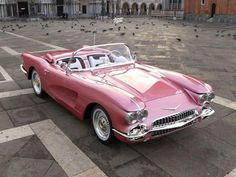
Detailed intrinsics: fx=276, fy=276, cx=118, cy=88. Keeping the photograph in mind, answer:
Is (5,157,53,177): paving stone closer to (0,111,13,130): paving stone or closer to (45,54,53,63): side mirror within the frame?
(0,111,13,130): paving stone

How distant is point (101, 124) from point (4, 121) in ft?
6.65

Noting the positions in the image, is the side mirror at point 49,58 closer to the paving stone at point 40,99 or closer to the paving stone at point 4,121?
the paving stone at point 40,99

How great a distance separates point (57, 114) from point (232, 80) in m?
5.14

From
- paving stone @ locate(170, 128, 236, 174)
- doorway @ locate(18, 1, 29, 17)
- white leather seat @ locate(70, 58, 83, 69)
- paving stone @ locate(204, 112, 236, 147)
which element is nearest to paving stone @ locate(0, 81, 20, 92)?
white leather seat @ locate(70, 58, 83, 69)

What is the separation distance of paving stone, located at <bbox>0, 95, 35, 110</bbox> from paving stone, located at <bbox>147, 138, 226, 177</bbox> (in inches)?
126

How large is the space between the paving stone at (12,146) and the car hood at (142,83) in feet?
5.20

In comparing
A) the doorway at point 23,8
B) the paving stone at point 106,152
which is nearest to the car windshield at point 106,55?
the paving stone at point 106,152

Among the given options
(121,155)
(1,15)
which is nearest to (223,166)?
(121,155)

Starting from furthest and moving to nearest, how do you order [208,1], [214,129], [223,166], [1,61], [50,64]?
1. [208,1]
2. [1,61]
3. [50,64]
4. [214,129]
5. [223,166]

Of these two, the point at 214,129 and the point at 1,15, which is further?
the point at 1,15

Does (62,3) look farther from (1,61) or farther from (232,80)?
(232,80)

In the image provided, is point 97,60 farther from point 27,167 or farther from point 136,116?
point 27,167

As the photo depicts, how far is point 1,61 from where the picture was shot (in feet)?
34.6

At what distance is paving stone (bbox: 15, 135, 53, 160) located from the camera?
12.9 ft
